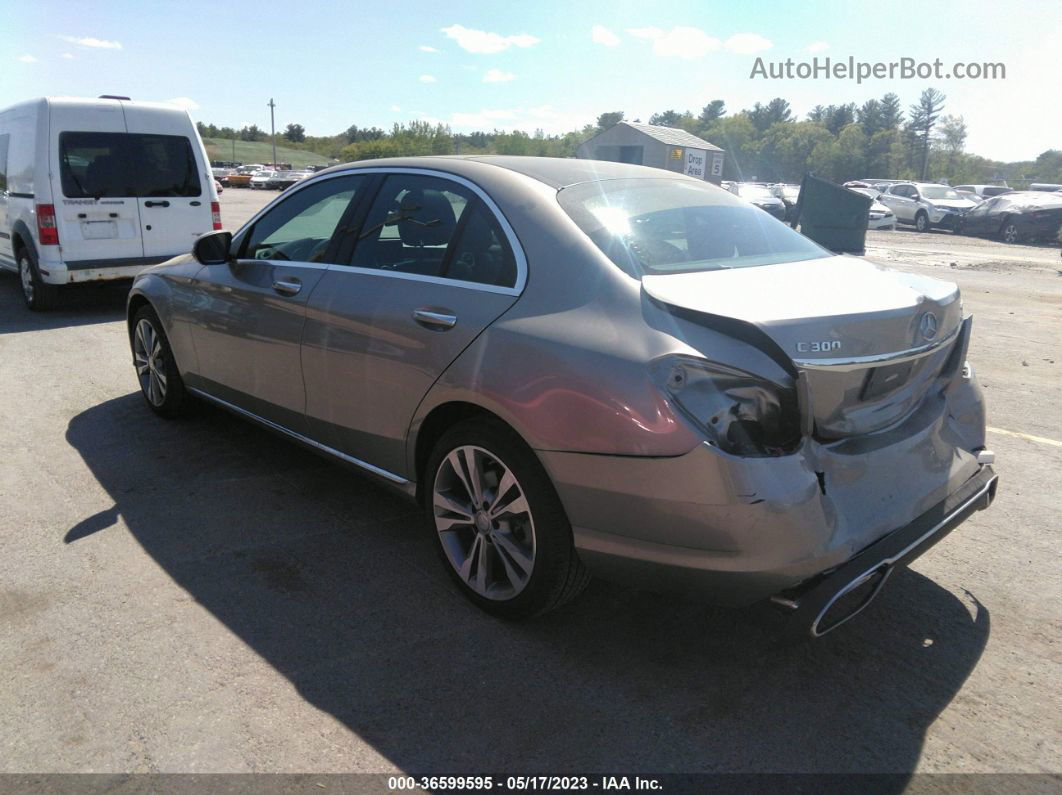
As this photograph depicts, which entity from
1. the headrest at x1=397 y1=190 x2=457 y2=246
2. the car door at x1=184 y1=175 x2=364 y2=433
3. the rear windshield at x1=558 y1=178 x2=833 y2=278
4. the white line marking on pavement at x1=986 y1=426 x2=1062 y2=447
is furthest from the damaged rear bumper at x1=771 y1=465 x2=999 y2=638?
the white line marking on pavement at x1=986 y1=426 x2=1062 y2=447

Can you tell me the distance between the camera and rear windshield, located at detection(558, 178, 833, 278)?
2873 millimetres

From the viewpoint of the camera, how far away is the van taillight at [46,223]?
8.49 meters

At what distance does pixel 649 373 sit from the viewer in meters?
2.39

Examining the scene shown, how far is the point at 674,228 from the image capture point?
312 centimetres

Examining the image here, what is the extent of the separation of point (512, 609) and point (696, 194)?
6.34 ft

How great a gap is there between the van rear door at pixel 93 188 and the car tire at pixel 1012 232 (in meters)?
23.6

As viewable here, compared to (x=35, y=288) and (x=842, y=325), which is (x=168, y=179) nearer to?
(x=35, y=288)

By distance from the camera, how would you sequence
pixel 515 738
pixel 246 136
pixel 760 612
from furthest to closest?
pixel 246 136
pixel 760 612
pixel 515 738

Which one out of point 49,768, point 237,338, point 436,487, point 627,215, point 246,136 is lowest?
point 49,768

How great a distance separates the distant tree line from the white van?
2697 inches

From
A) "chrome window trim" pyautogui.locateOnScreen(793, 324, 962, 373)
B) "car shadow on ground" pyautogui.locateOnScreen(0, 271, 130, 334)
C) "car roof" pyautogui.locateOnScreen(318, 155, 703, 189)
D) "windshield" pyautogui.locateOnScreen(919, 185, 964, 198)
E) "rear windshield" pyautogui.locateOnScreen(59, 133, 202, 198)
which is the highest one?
"windshield" pyautogui.locateOnScreen(919, 185, 964, 198)

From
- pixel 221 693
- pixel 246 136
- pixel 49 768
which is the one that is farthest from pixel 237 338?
pixel 246 136

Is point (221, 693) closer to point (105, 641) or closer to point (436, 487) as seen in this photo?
point (105, 641)

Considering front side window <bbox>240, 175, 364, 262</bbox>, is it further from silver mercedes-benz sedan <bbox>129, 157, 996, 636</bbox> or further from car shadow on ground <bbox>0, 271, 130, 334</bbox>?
car shadow on ground <bbox>0, 271, 130, 334</bbox>
